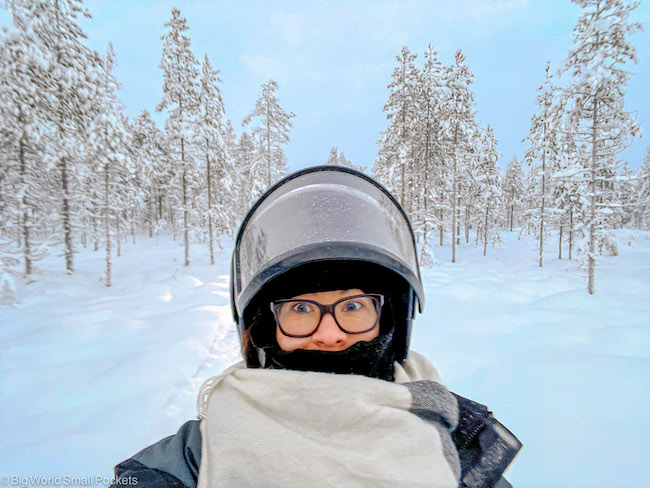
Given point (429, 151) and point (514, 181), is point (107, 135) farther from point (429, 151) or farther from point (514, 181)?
point (514, 181)

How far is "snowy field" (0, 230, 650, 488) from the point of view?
3.41m

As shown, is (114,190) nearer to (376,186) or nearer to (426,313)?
(426,313)

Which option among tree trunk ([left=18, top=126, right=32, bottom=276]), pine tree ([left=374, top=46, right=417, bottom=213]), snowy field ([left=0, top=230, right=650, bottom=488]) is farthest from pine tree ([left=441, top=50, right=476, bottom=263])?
tree trunk ([left=18, top=126, right=32, bottom=276])

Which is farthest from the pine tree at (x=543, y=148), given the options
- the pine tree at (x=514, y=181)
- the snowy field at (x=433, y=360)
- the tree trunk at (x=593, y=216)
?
the pine tree at (x=514, y=181)

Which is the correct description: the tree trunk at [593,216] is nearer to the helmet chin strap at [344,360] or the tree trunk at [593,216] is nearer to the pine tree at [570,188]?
the pine tree at [570,188]

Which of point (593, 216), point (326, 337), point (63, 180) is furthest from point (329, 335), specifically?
point (63, 180)

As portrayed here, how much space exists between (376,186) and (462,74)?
845 inches

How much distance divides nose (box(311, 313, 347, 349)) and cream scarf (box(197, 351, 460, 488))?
348 millimetres

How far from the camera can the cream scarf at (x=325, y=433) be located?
3.25 feet

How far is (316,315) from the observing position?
5.24 ft

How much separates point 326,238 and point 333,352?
63cm

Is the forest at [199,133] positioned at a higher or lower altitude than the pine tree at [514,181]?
lower

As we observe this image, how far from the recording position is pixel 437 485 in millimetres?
1000

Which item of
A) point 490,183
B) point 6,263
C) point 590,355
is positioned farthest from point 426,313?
point 490,183
